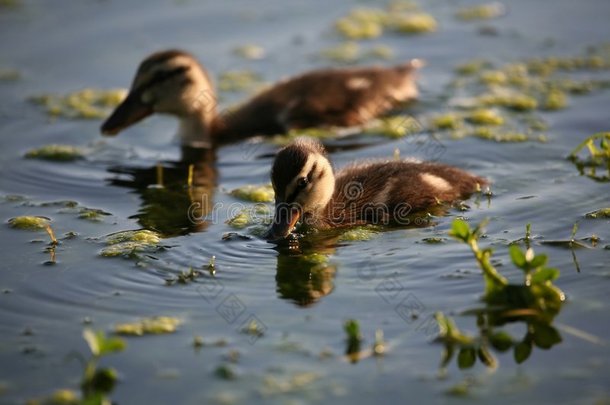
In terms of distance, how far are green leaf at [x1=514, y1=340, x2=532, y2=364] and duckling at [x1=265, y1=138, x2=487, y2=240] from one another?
2016 mm

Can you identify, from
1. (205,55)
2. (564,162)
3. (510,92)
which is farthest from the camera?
(205,55)

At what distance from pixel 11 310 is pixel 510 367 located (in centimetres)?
292

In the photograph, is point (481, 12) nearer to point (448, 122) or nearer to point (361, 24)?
point (361, 24)

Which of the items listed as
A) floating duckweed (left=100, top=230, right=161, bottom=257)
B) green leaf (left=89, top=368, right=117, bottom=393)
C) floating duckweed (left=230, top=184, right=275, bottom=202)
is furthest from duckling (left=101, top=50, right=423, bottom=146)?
green leaf (left=89, top=368, right=117, bottom=393)

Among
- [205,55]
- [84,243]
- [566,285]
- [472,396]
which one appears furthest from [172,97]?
[472,396]

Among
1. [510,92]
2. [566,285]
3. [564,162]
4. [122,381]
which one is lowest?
[122,381]

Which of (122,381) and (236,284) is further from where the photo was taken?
(236,284)

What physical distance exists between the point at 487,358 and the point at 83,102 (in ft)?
20.9

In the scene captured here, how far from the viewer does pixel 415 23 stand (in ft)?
39.7

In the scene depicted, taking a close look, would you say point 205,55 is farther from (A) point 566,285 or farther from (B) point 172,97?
(A) point 566,285

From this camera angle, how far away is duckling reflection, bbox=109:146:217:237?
7395mm

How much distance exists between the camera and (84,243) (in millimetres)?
6910

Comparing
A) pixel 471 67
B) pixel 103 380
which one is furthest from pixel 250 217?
pixel 471 67

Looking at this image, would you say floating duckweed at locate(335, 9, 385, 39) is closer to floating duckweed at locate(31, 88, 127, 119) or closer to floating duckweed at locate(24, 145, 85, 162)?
floating duckweed at locate(31, 88, 127, 119)
